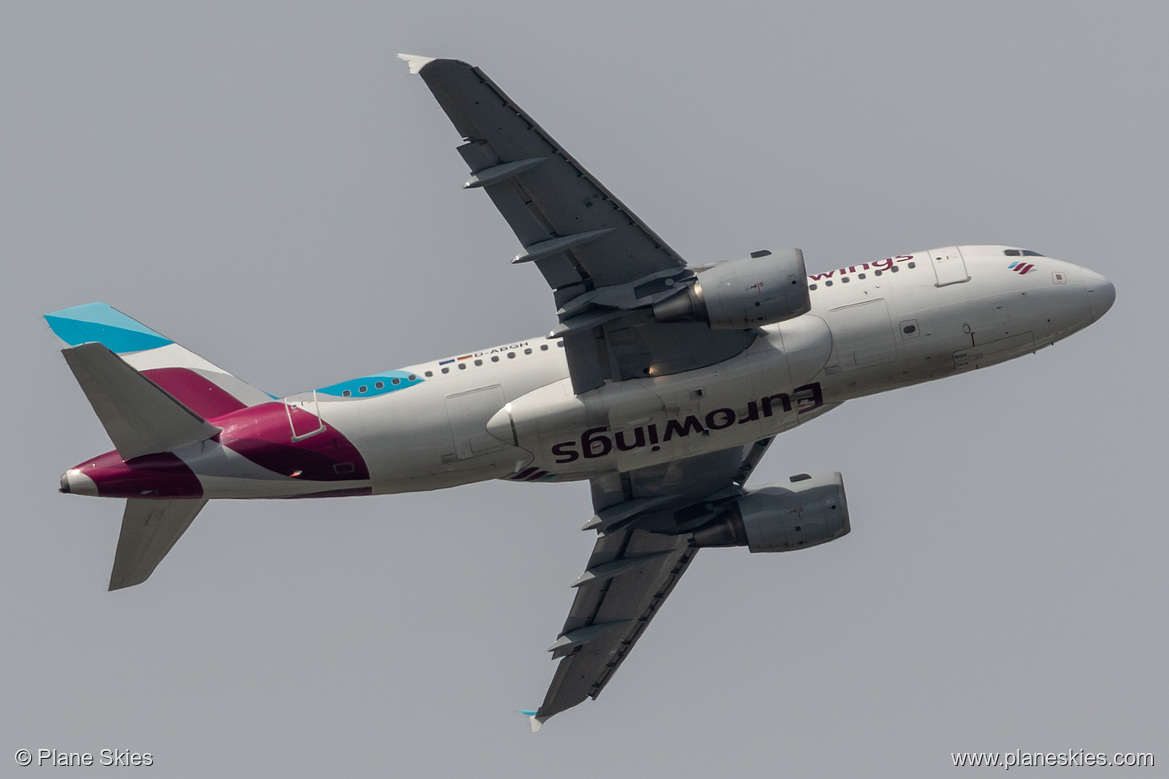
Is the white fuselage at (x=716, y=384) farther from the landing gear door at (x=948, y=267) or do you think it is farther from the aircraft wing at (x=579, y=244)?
the aircraft wing at (x=579, y=244)

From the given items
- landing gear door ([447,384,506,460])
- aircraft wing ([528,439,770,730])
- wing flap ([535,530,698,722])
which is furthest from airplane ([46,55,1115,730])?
wing flap ([535,530,698,722])

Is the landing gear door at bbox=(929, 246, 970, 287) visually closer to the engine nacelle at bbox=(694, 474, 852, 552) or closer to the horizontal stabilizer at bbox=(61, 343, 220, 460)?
the engine nacelle at bbox=(694, 474, 852, 552)

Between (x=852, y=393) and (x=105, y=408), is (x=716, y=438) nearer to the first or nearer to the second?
(x=852, y=393)

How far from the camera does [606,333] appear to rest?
39.2 meters

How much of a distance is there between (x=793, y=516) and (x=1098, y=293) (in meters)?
10.9

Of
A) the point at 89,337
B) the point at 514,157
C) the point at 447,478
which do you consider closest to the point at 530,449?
the point at 447,478

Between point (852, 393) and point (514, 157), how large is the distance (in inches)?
450

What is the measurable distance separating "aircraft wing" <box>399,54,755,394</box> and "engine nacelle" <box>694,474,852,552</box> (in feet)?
23.6

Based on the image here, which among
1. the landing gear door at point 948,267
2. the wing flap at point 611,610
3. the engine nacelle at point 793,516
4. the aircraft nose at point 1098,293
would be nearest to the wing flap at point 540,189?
the landing gear door at point 948,267

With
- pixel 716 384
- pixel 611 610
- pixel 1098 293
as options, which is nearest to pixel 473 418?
pixel 716 384

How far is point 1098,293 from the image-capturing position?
41062 mm

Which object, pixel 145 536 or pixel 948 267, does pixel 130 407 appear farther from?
pixel 948 267

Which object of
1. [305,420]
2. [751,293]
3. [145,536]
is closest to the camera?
[751,293]

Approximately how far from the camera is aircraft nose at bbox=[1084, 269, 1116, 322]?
135 feet
